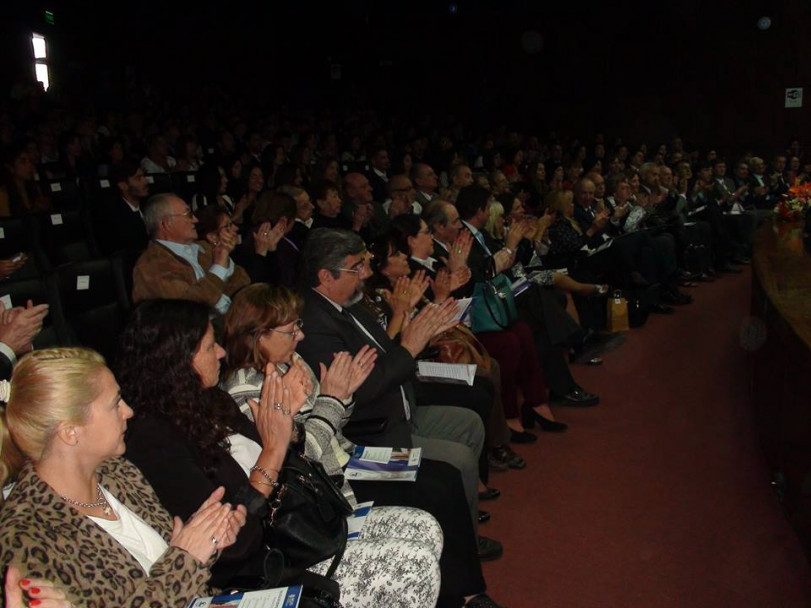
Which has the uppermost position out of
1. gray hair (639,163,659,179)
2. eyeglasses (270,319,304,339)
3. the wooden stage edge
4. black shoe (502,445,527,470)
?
gray hair (639,163,659,179)

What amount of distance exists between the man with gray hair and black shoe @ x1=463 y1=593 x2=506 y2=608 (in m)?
0.33

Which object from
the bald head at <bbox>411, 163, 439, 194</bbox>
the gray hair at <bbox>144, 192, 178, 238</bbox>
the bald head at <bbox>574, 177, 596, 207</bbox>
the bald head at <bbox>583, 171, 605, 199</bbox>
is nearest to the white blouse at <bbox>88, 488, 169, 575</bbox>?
the gray hair at <bbox>144, 192, 178, 238</bbox>

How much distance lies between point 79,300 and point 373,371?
4.51ft

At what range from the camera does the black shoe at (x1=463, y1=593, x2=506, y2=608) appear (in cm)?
251

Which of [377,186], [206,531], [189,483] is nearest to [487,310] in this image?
[189,483]

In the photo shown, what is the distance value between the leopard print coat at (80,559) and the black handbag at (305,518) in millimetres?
288

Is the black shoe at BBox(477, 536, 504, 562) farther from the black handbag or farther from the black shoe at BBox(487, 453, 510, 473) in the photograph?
the black handbag

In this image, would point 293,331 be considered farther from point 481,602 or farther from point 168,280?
point 168,280

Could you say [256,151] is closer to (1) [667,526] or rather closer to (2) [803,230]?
(2) [803,230]

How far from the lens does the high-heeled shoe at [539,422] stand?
13.6ft

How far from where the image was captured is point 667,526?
3.13m

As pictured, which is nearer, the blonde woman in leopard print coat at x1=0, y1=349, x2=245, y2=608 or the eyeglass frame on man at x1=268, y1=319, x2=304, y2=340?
the blonde woman in leopard print coat at x1=0, y1=349, x2=245, y2=608

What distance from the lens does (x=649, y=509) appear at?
3.27 meters

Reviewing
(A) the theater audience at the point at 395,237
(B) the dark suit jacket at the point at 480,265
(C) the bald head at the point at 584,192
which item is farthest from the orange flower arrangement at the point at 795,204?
(B) the dark suit jacket at the point at 480,265
